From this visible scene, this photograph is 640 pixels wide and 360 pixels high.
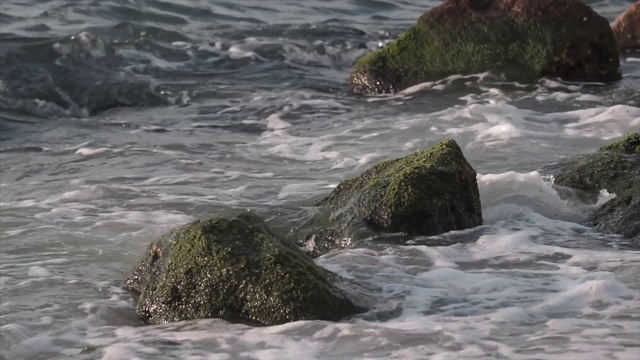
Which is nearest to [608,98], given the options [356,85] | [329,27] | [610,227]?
[356,85]

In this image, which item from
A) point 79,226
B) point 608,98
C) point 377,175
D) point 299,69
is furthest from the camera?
point 299,69

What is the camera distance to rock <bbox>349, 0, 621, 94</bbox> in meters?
10.5

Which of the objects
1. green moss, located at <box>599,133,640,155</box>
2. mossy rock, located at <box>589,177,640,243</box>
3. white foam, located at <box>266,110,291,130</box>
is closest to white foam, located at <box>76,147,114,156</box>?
white foam, located at <box>266,110,291,130</box>

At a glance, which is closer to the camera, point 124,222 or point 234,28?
point 124,222

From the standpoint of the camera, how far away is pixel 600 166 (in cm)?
643

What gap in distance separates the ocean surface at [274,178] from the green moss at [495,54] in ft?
0.66

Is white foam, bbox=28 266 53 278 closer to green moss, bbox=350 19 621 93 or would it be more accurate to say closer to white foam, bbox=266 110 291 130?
white foam, bbox=266 110 291 130

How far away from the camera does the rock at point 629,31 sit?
12.7 meters

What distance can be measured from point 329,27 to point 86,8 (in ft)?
12.3

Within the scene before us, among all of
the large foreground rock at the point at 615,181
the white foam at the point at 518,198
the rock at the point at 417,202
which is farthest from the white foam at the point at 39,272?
the large foreground rock at the point at 615,181

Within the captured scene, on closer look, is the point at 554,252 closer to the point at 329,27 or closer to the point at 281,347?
the point at 281,347

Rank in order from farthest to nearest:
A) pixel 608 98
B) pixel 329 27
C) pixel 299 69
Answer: pixel 329 27 → pixel 299 69 → pixel 608 98

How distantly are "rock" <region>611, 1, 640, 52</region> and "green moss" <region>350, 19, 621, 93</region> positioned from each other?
6.86 ft

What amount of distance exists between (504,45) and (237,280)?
6.76m
